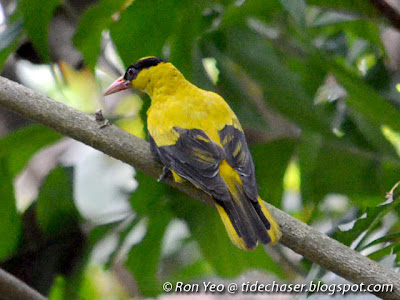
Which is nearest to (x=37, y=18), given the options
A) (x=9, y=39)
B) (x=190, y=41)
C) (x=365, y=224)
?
(x=9, y=39)

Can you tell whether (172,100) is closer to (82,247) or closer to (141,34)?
(141,34)

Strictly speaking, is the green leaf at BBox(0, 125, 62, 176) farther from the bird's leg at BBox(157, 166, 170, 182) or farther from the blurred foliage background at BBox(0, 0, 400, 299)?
the bird's leg at BBox(157, 166, 170, 182)

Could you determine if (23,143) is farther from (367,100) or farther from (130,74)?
(367,100)

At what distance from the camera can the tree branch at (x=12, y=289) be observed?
238 centimetres

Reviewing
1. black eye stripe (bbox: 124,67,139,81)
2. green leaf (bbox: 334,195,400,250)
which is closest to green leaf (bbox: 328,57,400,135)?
green leaf (bbox: 334,195,400,250)

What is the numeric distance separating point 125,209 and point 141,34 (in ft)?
3.05

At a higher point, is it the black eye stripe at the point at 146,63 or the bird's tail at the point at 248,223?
the black eye stripe at the point at 146,63

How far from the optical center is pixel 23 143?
297 cm

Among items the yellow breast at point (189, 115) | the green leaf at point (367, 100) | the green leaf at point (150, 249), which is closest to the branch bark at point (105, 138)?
the yellow breast at point (189, 115)

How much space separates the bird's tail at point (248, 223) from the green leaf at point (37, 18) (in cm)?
127

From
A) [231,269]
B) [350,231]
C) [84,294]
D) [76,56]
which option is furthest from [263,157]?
[84,294]

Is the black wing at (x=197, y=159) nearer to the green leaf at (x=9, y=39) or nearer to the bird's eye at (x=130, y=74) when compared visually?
the bird's eye at (x=130, y=74)

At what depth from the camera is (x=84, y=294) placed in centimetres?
443

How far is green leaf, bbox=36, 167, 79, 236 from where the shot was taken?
3.06 m
